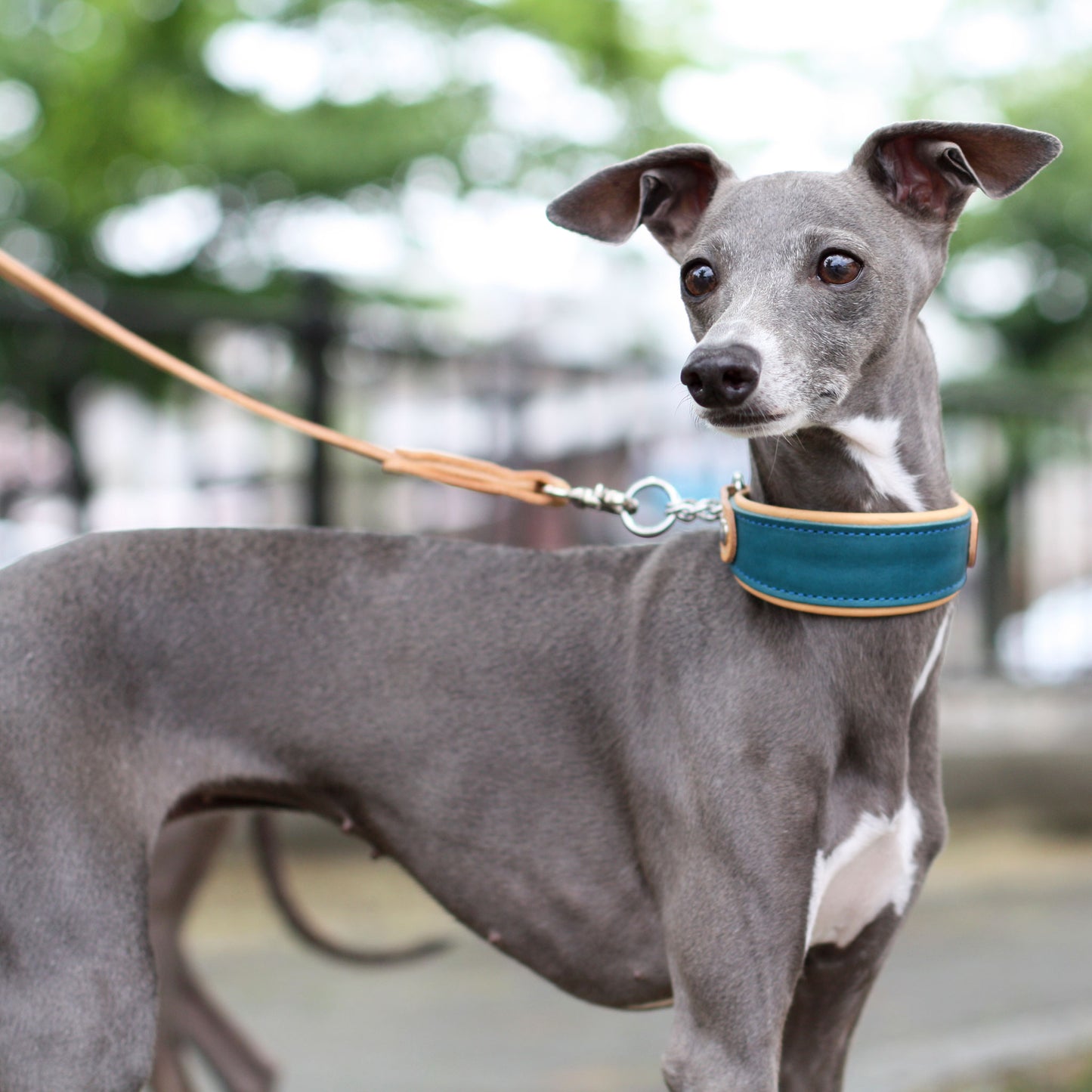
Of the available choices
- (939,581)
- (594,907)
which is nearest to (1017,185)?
(939,581)

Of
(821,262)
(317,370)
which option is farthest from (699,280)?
(317,370)

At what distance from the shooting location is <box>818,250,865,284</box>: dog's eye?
2.04 metres

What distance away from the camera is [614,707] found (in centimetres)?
233

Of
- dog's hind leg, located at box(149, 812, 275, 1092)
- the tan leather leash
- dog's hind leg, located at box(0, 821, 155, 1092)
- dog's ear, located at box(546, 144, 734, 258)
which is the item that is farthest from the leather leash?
dog's hind leg, located at box(149, 812, 275, 1092)

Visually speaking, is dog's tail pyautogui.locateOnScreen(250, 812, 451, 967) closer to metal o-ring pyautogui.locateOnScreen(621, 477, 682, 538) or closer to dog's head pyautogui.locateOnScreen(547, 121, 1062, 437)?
metal o-ring pyautogui.locateOnScreen(621, 477, 682, 538)

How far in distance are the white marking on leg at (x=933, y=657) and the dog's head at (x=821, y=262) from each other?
44cm

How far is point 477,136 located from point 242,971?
8394 mm

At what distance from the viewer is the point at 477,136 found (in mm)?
11688

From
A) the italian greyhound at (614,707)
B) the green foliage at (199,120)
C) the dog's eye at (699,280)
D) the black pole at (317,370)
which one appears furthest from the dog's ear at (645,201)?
the green foliage at (199,120)

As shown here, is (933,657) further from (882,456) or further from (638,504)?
(638,504)

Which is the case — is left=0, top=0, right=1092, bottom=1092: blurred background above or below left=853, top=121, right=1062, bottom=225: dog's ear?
below

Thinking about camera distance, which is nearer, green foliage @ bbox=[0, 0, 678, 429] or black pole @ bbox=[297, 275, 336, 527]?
black pole @ bbox=[297, 275, 336, 527]

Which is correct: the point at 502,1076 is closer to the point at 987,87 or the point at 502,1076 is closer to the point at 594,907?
the point at 594,907

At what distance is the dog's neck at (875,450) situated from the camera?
6.96 ft
